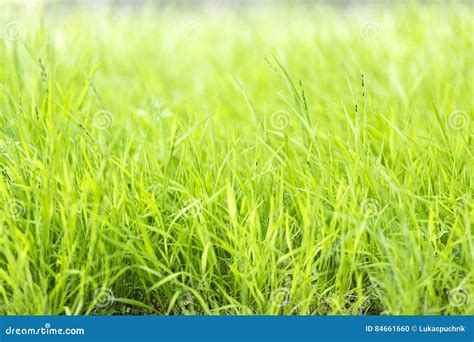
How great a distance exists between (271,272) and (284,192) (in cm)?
31

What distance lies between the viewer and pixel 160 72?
366 centimetres

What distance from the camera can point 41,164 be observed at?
1.72 m

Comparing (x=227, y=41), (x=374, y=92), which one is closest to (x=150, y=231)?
(x=374, y=92)

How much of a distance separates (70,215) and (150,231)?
25 centimetres

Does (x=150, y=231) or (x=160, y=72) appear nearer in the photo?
(x=150, y=231)

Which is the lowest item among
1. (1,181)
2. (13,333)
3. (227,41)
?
(13,333)

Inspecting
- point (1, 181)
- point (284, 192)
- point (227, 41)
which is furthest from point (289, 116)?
point (227, 41)

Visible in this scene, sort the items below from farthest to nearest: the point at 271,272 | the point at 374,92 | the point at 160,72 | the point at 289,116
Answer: the point at 160,72 < the point at 374,92 < the point at 289,116 < the point at 271,272

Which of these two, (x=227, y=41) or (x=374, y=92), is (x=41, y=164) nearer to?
(x=374, y=92)

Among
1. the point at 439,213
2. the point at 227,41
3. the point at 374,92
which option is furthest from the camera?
the point at 227,41

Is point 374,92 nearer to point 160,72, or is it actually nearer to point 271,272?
point 160,72

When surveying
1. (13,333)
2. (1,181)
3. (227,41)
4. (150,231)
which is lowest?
(13,333)

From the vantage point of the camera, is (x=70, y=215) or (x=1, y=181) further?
(x=1, y=181)

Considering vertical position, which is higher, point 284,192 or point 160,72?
point 160,72
